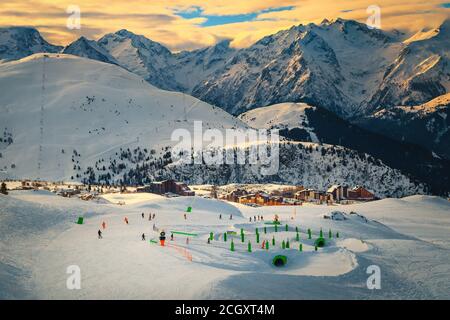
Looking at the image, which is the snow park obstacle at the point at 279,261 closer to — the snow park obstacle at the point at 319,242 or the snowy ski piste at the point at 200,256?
the snowy ski piste at the point at 200,256

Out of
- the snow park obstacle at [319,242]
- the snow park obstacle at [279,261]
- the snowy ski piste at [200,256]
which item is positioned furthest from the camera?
the snow park obstacle at [319,242]

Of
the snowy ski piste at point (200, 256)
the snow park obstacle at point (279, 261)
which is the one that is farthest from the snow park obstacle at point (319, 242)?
the snow park obstacle at point (279, 261)

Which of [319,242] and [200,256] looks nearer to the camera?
[200,256]

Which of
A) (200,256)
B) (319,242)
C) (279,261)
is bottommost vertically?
(279,261)

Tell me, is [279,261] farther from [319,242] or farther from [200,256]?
[319,242]

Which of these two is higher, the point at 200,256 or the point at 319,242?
the point at 319,242

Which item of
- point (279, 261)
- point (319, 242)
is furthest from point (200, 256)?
point (319, 242)

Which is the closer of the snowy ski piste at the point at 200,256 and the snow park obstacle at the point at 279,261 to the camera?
the snowy ski piste at the point at 200,256
